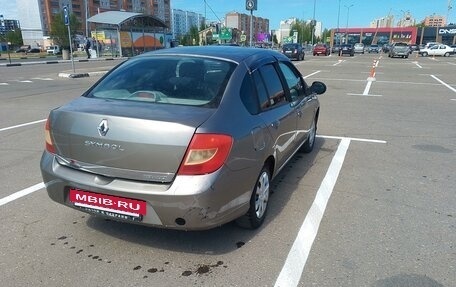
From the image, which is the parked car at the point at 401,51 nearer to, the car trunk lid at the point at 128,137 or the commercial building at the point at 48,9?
the car trunk lid at the point at 128,137

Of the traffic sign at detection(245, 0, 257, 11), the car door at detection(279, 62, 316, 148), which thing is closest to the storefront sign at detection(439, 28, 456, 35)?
the traffic sign at detection(245, 0, 257, 11)

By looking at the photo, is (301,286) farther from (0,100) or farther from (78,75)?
(78,75)

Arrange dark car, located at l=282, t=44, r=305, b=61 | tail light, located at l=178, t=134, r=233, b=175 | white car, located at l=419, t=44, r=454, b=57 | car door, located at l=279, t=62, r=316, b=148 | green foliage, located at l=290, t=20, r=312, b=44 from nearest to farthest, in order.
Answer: tail light, located at l=178, t=134, r=233, b=175, car door, located at l=279, t=62, r=316, b=148, dark car, located at l=282, t=44, r=305, b=61, white car, located at l=419, t=44, r=454, b=57, green foliage, located at l=290, t=20, r=312, b=44

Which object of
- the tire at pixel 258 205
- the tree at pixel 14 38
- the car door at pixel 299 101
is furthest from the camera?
the tree at pixel 14 38

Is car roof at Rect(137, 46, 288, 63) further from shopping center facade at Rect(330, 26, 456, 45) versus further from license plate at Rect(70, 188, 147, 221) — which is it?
shopping center facade at Rect(330, 26, 456, 45)

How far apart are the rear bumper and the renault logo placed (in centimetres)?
35

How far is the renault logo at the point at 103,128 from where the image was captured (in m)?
2.97

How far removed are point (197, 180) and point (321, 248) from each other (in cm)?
129

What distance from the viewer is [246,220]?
3.51m

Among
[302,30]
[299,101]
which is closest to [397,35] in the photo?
[302,30]

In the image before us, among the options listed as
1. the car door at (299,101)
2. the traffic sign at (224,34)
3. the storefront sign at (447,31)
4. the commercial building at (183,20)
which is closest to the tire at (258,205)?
the car door at (299,101)

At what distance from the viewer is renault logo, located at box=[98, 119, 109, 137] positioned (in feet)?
9.75

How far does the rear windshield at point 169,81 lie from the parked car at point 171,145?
10 mm

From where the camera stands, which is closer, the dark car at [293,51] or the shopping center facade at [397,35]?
the dark car at [293,51]
